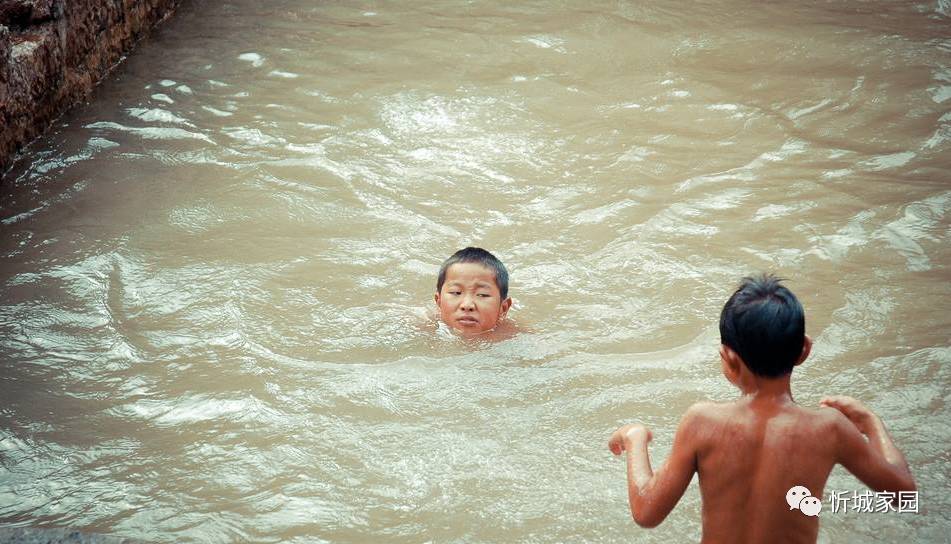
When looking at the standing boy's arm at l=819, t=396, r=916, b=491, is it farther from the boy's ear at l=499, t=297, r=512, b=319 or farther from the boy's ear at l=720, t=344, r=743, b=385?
the boy's ear at l=499, t=297, r=512, b=319

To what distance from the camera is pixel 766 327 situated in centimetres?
274

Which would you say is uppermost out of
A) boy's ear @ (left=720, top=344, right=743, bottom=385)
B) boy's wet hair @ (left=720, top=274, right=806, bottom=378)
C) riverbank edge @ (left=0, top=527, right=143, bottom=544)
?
boy's wet hair @ (left=720, top=274, right=806, bottom=378)

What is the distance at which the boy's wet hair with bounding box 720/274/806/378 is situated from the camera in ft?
8.95

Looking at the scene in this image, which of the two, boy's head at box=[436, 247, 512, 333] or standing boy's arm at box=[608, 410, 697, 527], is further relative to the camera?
boy's head at box=[436, 247, 512, 333]

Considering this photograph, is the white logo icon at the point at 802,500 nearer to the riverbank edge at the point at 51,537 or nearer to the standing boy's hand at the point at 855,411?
the standing boy's hand at the point at 855,411

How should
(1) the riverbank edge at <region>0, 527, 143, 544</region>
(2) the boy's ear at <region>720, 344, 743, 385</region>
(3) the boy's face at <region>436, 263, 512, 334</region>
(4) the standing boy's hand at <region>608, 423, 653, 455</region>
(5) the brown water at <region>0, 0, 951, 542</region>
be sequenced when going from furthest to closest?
(3) the boy's face at <region>436, 263, 512, 334</region> < (5) the brown water at <region>0, 0, 951, 542</region> < (1) the riverbank edge at <region>0, 527, 143, 544</region> < (4) the standing boy's hand at <region>608, 423, 653, 455</region> < (2) the boy's ear at <region>720, 344, 743, 385</region>

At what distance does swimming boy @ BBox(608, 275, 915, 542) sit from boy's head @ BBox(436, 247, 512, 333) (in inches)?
86.2

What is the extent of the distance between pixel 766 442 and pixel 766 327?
0.34 m

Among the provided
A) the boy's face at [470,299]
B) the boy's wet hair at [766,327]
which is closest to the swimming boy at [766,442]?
the boy's wet hair at [766,327]

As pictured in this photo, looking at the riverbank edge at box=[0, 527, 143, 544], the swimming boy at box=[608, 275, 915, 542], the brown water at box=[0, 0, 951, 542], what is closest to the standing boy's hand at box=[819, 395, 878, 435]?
the swimming boy at box=[608, 275, 915, 542]

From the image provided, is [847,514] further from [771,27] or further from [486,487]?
[771,27]

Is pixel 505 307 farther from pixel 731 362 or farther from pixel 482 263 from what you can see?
pixel 731 362

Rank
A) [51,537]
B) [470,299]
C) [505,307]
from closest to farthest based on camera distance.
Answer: [51,537], [470,299], [505,307]

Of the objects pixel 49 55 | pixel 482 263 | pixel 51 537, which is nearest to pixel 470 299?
pixel 482 263
